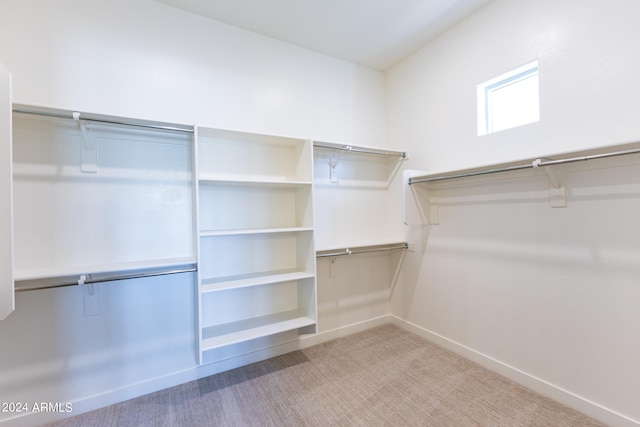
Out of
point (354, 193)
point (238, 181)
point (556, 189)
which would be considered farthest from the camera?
point (354, 193)

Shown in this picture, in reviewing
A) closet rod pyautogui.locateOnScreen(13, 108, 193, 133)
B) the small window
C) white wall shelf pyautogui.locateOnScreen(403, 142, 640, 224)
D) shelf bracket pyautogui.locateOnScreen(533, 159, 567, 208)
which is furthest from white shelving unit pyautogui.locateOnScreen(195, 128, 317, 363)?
shelf bracket pyautogui.locateOnScreen(533, 159, 567, 208)

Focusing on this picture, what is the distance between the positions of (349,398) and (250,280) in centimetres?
108

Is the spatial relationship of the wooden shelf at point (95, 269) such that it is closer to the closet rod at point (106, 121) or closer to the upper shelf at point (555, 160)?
the closet rod at point (106, 121)

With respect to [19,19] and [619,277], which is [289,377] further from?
[19,19]

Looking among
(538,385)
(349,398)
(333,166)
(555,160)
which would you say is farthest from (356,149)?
(538,385)

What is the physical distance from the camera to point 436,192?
2523 mm

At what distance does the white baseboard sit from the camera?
165cm

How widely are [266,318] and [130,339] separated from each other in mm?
963

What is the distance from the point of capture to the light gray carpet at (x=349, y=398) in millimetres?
1654

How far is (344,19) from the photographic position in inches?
87.7

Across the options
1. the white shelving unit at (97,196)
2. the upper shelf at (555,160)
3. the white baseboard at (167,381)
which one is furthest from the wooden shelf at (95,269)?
the upper shelf at (555,160)

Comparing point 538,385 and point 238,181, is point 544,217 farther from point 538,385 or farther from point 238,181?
point 238,181

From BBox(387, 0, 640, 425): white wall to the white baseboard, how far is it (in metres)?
1.16

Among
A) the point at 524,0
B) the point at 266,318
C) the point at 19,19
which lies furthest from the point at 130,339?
the point at 524,0
